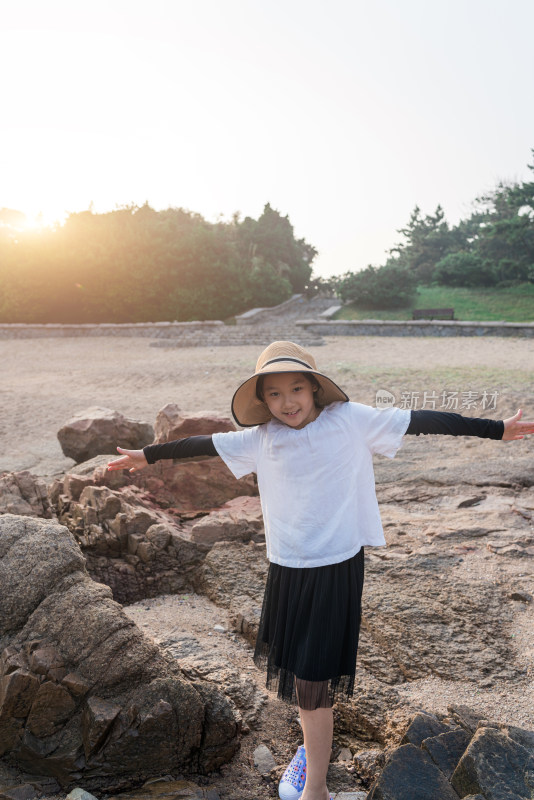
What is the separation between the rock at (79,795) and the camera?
215 centimetres

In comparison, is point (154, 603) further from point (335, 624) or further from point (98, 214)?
point (98, 214)

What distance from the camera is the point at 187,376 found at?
11961mm

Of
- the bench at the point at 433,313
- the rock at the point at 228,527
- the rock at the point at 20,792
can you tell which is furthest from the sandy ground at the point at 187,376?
the rock at the point at 20,792

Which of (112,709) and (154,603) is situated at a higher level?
(112,709)

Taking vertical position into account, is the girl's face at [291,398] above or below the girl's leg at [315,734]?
above

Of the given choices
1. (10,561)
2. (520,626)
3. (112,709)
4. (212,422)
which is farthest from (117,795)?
(212,422)

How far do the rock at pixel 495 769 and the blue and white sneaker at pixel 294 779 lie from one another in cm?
63

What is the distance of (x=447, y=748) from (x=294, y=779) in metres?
0.61

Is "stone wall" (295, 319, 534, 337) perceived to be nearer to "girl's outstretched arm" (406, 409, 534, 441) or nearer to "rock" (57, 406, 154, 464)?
"rock" (57, 406, 154, 464)

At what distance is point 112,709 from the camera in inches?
90.0

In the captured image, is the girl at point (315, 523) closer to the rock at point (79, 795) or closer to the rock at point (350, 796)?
the rock at point (350, 796)

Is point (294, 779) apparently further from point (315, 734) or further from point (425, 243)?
point (425, 243)

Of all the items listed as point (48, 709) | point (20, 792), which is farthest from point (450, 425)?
point (20, 792)

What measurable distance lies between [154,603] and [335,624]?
1.85 m
